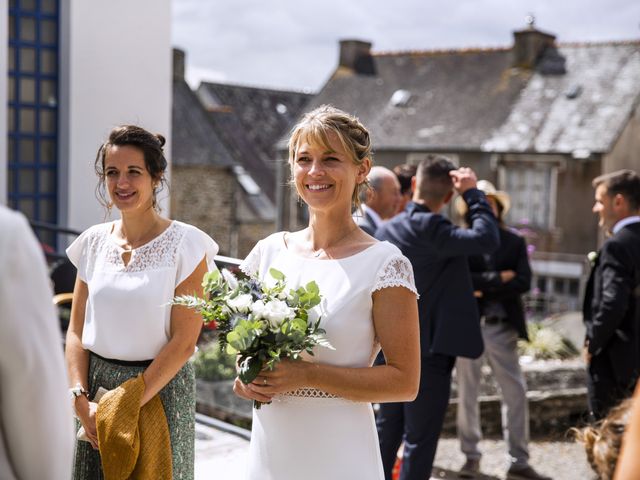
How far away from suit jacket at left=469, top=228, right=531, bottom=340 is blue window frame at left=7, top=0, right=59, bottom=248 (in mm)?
5695

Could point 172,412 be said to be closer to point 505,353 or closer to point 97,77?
point 505,353

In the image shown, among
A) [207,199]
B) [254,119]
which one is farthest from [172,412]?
[254,119]

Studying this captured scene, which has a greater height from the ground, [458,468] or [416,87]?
[416,87]

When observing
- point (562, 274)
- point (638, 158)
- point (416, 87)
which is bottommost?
point (562, 274)

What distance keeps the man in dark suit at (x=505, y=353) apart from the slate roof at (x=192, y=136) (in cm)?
2627

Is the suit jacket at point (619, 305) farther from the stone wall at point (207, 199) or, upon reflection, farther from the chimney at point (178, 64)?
the chimney at point (178, 64)

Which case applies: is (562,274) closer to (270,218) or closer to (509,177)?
(509,177)

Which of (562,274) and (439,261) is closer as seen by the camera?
(439,261)

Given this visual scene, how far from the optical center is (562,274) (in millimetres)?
25859

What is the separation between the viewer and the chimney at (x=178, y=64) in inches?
1389

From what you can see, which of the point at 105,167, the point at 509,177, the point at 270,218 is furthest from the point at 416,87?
the point at 105,167

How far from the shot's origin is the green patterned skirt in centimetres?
330

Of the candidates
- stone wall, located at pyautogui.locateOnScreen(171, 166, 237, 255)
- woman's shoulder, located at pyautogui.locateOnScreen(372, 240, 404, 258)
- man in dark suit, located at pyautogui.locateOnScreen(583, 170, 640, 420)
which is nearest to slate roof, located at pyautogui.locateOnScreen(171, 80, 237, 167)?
stone wall, located at pyautogui.locateOnScreen(171, 166, 237, 255)

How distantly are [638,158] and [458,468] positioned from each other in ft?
72.3
